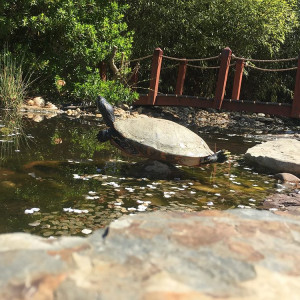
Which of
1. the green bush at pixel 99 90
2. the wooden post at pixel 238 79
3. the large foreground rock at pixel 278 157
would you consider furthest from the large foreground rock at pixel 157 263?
the wooden post at pixel 238 79

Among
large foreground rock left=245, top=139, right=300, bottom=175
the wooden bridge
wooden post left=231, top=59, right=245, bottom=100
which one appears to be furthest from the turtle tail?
wooden post left=231, top=59, right=245, bottom=100

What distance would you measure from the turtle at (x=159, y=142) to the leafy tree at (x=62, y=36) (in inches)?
251

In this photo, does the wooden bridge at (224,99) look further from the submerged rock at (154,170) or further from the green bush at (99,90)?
the submerged rock at (154,170)

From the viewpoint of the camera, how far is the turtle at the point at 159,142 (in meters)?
4.48

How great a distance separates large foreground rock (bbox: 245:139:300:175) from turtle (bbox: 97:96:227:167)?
834mm

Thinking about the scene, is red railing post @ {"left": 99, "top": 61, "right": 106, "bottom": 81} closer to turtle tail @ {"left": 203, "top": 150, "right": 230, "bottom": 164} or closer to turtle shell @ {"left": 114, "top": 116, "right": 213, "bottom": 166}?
turtle shell @ {"left": 114, "top": 116, "right": 213, "bottom": 166}

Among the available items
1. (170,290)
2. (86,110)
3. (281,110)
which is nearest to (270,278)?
(170,290)

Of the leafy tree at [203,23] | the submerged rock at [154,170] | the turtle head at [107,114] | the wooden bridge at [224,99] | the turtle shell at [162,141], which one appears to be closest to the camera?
the turtle shell at [162,141]

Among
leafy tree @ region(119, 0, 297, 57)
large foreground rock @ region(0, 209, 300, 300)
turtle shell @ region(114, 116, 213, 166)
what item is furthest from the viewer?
leafy tree @ region(119, 0, 297, 57)

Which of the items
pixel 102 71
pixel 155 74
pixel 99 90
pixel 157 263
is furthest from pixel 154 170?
pixel 155 74

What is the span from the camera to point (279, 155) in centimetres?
540

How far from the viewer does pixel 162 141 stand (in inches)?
178

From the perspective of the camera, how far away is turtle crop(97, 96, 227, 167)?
14.7 ft

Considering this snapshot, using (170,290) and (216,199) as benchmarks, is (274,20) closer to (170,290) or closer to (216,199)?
(216,199)
